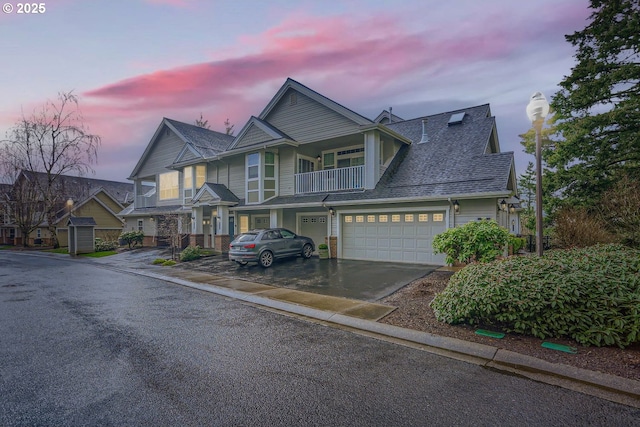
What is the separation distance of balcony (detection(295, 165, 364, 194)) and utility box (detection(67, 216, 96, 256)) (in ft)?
52.7

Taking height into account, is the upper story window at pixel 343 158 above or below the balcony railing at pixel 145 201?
above

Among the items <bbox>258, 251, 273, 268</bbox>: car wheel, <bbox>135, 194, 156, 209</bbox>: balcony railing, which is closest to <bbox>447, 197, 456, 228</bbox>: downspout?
<bbox>258, 251, 273, 268</bbox>: car wheel

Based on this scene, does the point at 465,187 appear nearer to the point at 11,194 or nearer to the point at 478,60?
the point at 478,60

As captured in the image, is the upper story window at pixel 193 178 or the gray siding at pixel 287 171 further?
the upper story window at pixel 193 178

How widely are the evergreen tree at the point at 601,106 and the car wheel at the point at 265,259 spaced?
13.4 m

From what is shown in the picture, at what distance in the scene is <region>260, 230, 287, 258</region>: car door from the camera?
45.0 ft

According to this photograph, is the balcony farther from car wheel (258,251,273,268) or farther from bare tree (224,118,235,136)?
bare tree (224,118,235,136)

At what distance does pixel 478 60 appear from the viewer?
17.2m

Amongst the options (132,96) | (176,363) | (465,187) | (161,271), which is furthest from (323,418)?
(132,96)

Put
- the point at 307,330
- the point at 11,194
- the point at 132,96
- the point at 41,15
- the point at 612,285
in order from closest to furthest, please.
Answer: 1. the point at 612,285
2. the point at 307,330
3. the point at 41,15
4. the point at 132,96
5. the point at 11,194

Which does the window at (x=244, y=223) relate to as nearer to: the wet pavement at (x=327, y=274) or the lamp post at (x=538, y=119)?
the wet pavement at (x=327, y=274)

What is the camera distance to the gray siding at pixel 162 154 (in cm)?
2436

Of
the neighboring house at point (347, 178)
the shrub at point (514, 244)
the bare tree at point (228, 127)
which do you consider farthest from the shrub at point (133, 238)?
the bare tree at point (228, 127)

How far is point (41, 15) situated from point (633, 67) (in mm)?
21768
